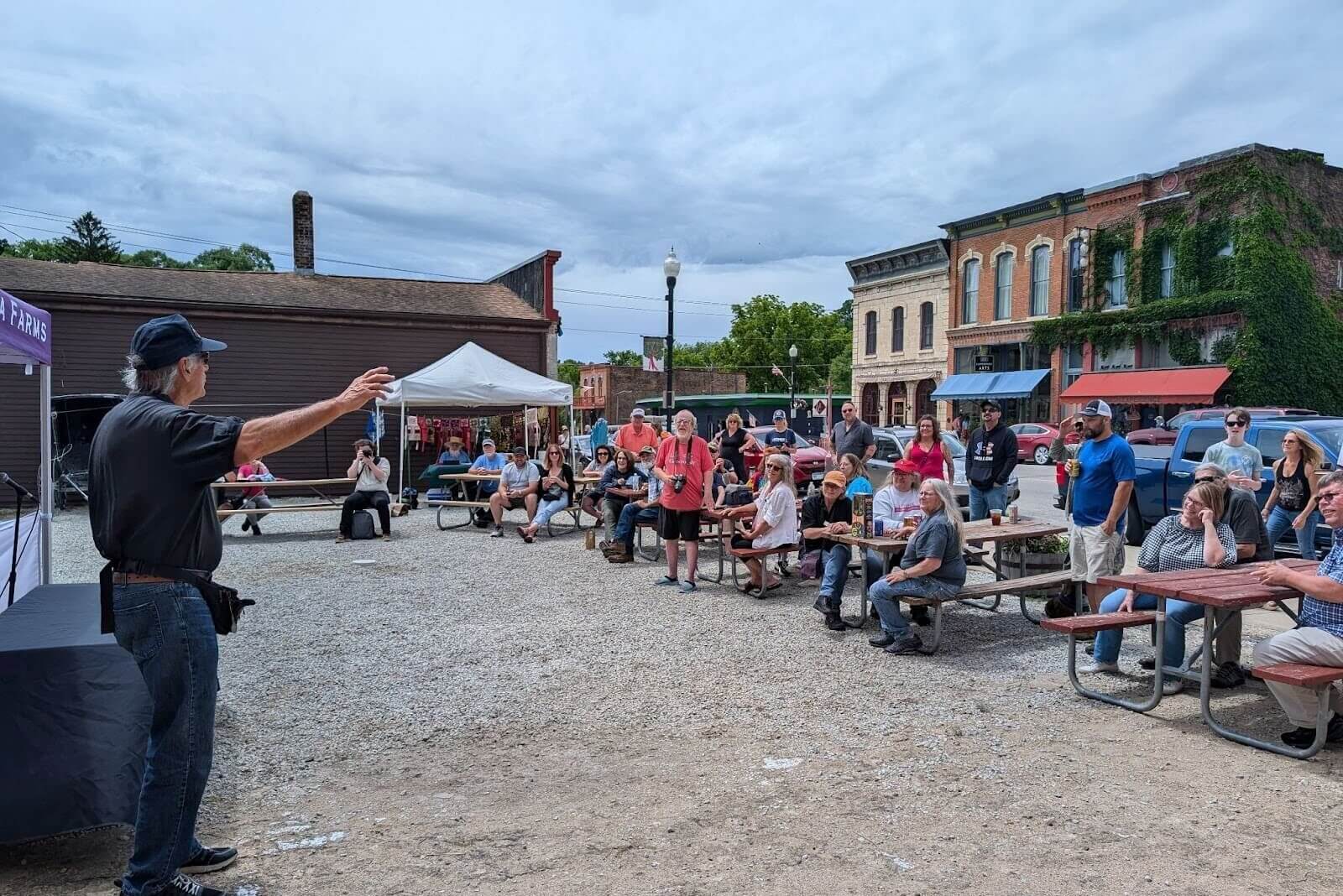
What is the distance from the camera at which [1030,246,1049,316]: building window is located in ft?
114

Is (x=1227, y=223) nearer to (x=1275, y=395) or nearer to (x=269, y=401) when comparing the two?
(x=1275, y=395)

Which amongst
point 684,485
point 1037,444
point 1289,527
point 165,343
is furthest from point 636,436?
point 1037,444

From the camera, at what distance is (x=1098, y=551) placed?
665cm

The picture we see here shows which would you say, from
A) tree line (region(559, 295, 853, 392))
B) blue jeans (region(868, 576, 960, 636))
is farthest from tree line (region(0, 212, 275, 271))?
blue jeans (region(868, 576, 960, 636))

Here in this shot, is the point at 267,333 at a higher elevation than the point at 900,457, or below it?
higher

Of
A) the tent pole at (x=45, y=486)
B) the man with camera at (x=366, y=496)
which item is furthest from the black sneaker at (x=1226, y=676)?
the man with camera at (x=366, y=496)

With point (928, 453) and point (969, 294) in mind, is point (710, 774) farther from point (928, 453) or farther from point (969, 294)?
point (969, 294)

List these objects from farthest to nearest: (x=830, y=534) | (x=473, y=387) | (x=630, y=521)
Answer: (x=473, y=387)
(x=630, y=521)
(x=830, y=534)

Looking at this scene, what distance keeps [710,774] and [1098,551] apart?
375 centimetres

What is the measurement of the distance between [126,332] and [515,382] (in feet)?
29.7

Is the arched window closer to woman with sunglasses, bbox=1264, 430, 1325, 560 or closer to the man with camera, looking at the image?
the man with camera

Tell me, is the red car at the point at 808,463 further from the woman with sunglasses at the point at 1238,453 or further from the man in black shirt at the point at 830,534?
the man in black shirt at the point at 830,534

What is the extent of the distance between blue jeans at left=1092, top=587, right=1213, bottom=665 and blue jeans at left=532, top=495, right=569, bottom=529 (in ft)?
27.5

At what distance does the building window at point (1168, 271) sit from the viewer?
30.8 m
